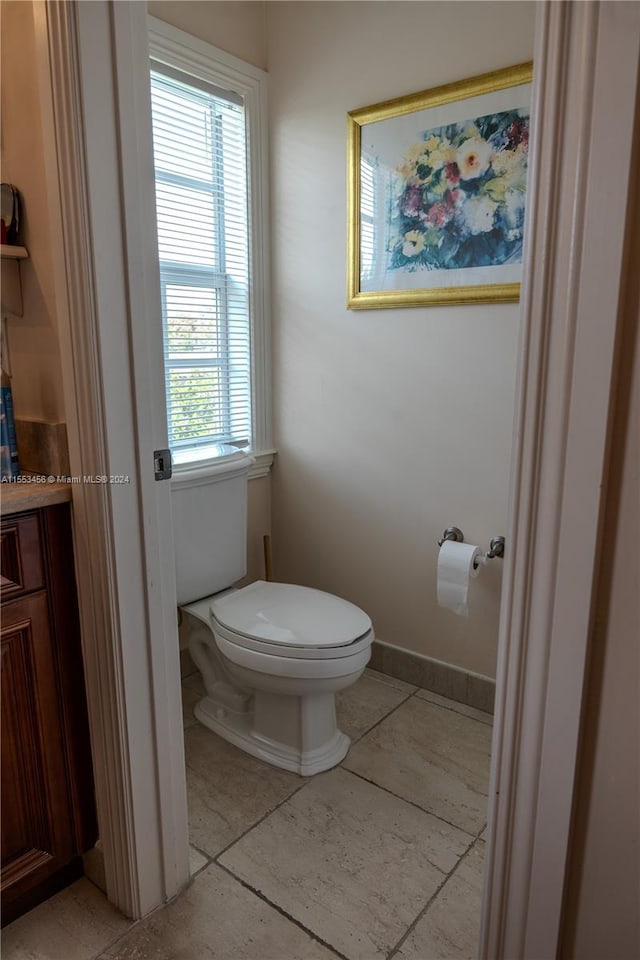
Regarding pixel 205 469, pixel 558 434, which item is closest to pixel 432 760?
pixel 205 469

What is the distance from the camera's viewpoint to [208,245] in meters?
2.27

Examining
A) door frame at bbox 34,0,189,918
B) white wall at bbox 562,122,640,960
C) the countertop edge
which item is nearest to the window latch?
door frame at bbox 34,0,189,918

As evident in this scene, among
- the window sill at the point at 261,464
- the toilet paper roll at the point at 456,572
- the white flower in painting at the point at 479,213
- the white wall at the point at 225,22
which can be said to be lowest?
the toilet paper roll at the point at 456,572

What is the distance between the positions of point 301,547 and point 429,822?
116 cm

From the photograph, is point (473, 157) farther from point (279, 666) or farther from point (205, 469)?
point (279, 666)

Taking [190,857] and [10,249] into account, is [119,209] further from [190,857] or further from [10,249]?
[190,857]

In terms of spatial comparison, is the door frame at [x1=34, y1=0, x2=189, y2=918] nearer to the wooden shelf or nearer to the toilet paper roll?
the wooden shelf

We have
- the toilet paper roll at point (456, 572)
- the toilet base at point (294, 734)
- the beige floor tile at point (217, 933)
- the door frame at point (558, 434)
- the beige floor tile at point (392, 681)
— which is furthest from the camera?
the beige floor tile at point (392, 681)

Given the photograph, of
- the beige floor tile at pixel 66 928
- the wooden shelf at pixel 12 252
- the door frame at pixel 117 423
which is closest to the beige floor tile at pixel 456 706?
the door frame at pixel 117 423

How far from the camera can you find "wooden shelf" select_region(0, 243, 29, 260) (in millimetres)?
1219

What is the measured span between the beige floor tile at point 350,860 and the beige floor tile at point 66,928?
0.30 meters

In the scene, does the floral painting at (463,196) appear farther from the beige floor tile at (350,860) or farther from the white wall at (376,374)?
the beige floor tile at (350,860)

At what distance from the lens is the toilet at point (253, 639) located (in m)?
1.79

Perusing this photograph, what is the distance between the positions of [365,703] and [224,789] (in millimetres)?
615
